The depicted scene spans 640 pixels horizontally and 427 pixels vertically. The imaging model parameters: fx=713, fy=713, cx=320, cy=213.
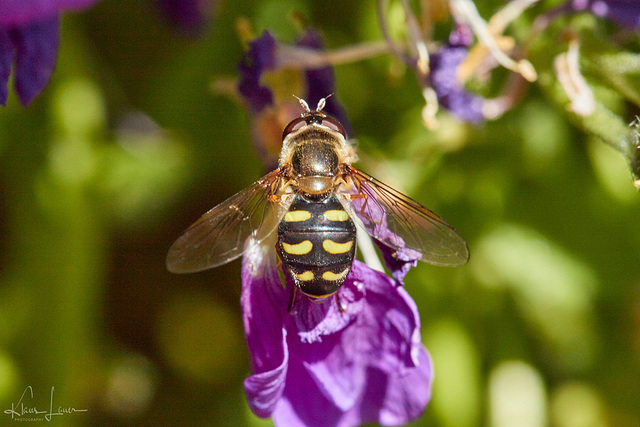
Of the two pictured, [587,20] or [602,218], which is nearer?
[587,20]

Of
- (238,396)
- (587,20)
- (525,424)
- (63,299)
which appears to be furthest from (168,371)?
(587,20)

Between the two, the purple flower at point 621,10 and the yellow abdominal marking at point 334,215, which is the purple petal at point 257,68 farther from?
the purple flower at point 621,10

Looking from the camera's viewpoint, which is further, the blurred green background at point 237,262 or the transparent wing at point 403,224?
the blurred green background at point 237,262

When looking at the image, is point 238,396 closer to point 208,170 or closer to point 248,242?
point 208,170

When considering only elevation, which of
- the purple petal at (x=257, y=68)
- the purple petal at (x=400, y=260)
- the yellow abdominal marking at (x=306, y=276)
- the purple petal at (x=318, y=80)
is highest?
the purple petal at (x=318, y=80)

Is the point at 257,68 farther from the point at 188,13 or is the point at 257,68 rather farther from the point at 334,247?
the point at 188,13
